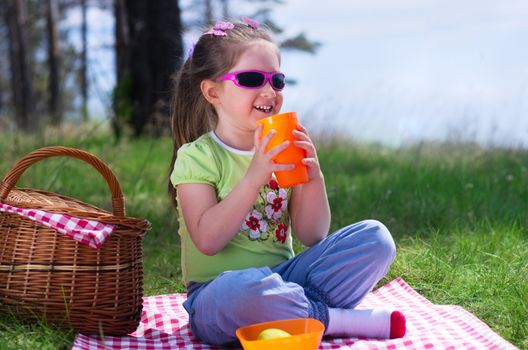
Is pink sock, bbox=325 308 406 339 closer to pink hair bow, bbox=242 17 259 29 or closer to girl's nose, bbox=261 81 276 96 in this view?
girl's nose, bbox=261 81 276 96

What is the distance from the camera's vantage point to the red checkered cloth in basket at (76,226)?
7.72 ft

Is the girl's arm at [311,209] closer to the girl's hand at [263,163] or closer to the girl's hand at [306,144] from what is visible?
the girl's hand at [306,144]

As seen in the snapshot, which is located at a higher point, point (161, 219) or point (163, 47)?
point (163, 47)

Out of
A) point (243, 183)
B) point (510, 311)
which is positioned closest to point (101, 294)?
point (243, 183)

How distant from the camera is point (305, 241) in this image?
2.72 m

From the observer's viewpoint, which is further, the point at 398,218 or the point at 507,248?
the point at 398,218

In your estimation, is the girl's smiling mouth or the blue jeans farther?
the girl's smiling mouth

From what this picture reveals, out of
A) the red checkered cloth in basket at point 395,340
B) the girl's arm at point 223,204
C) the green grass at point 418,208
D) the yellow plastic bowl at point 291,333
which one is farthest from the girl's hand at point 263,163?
the green grass at point 418,208

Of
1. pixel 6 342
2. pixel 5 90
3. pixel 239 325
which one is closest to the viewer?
pixel 6 342

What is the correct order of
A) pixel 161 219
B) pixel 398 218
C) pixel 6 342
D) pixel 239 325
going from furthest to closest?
pixel 161 219
pixel 398 218
pixel 239 325
pixel 6 342

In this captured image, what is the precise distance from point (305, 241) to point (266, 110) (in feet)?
1.69

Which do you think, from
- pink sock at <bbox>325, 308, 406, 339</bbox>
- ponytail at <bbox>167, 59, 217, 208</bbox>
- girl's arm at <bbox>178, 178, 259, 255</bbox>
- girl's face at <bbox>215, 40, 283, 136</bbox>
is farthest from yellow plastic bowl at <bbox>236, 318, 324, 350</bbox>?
ponytail at <bbox>167, 59, 217, 208</bbox>

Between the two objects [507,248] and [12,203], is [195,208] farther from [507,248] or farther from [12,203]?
[507,248]

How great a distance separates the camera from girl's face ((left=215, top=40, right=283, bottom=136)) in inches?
101
